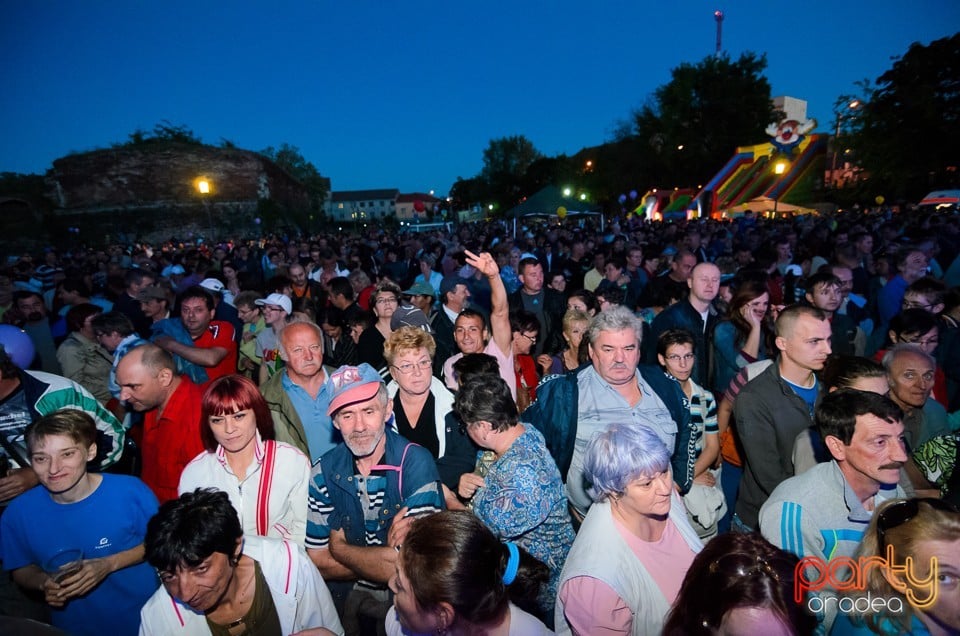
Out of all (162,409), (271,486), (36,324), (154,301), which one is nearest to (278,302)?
(154,301)

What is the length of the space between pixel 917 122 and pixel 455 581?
106ft

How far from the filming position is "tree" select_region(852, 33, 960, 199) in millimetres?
22000

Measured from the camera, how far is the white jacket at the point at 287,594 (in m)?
1.81

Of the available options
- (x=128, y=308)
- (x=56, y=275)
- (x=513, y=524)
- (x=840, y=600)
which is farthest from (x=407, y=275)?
(x=840, y=600)

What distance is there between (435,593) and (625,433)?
3.39ft

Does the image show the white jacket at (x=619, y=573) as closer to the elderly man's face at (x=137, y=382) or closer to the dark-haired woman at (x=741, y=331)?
the elderly man's face at (x=137, y=382)

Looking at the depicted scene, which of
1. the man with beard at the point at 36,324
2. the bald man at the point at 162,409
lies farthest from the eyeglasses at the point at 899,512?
the man with beard at the point at 36,324

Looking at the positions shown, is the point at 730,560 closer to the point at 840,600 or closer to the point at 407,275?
the point at 840,600

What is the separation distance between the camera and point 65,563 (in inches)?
81.5

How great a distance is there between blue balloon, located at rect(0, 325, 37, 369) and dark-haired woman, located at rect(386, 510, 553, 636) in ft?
12.0

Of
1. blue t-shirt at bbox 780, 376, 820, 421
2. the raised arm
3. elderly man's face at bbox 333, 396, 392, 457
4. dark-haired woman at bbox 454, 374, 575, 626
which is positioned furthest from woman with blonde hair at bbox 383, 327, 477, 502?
blue t-shirt at bbox 780, 376, 820, 421

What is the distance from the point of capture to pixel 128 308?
659 cm

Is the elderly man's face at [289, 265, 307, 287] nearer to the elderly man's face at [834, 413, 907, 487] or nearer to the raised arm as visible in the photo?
the raised arm

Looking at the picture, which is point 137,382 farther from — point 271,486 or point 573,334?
point 573,334
